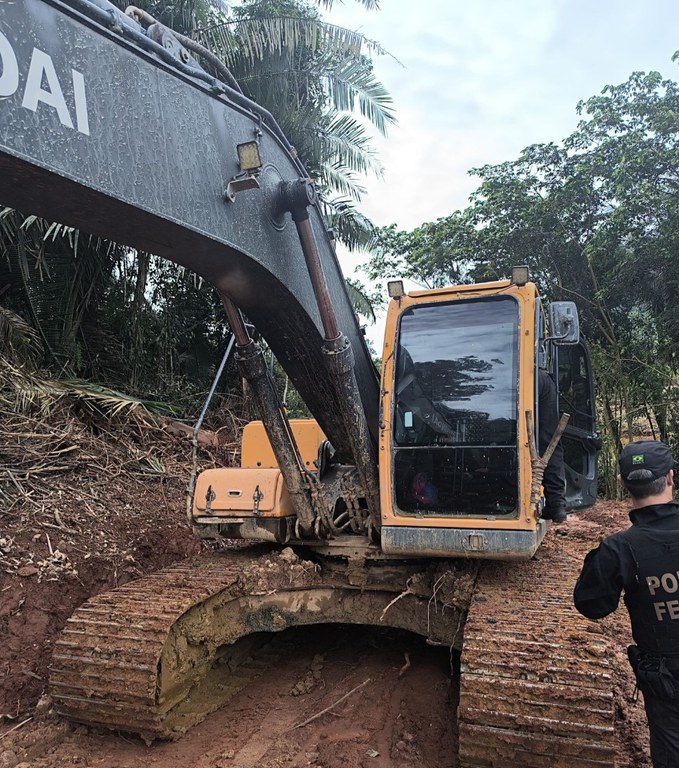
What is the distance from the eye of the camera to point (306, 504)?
3984mm

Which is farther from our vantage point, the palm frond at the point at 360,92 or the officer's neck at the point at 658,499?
the palm frond at the point at 360,92

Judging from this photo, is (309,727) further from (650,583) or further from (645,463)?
(645,463)

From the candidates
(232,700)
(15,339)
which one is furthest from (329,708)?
(15,339)

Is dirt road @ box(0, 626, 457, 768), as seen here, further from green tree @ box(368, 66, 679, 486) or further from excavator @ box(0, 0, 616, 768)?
green tree @ box(368, 66, 679, 486)

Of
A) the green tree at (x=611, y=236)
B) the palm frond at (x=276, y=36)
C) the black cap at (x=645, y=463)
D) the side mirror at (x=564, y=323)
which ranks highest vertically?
the palm frond at (x=276, y=36)

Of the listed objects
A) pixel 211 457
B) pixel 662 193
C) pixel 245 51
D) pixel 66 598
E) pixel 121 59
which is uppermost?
pixel 245 51

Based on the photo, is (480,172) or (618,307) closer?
(618,307)

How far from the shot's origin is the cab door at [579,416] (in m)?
6.09

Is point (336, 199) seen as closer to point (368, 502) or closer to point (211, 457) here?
point (211, 457)

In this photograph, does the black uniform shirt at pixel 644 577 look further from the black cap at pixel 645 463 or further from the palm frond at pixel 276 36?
A: the palm frond at pixel 276 36

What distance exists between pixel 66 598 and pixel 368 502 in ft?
8.58

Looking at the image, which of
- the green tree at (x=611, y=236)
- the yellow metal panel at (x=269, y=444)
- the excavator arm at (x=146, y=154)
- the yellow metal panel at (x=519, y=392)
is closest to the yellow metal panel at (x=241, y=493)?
the yellow metal panel at (x=269, y=444)

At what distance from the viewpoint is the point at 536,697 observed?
271 cm

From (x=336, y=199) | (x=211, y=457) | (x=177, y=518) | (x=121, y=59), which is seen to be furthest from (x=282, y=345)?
(x=336, y=199)
